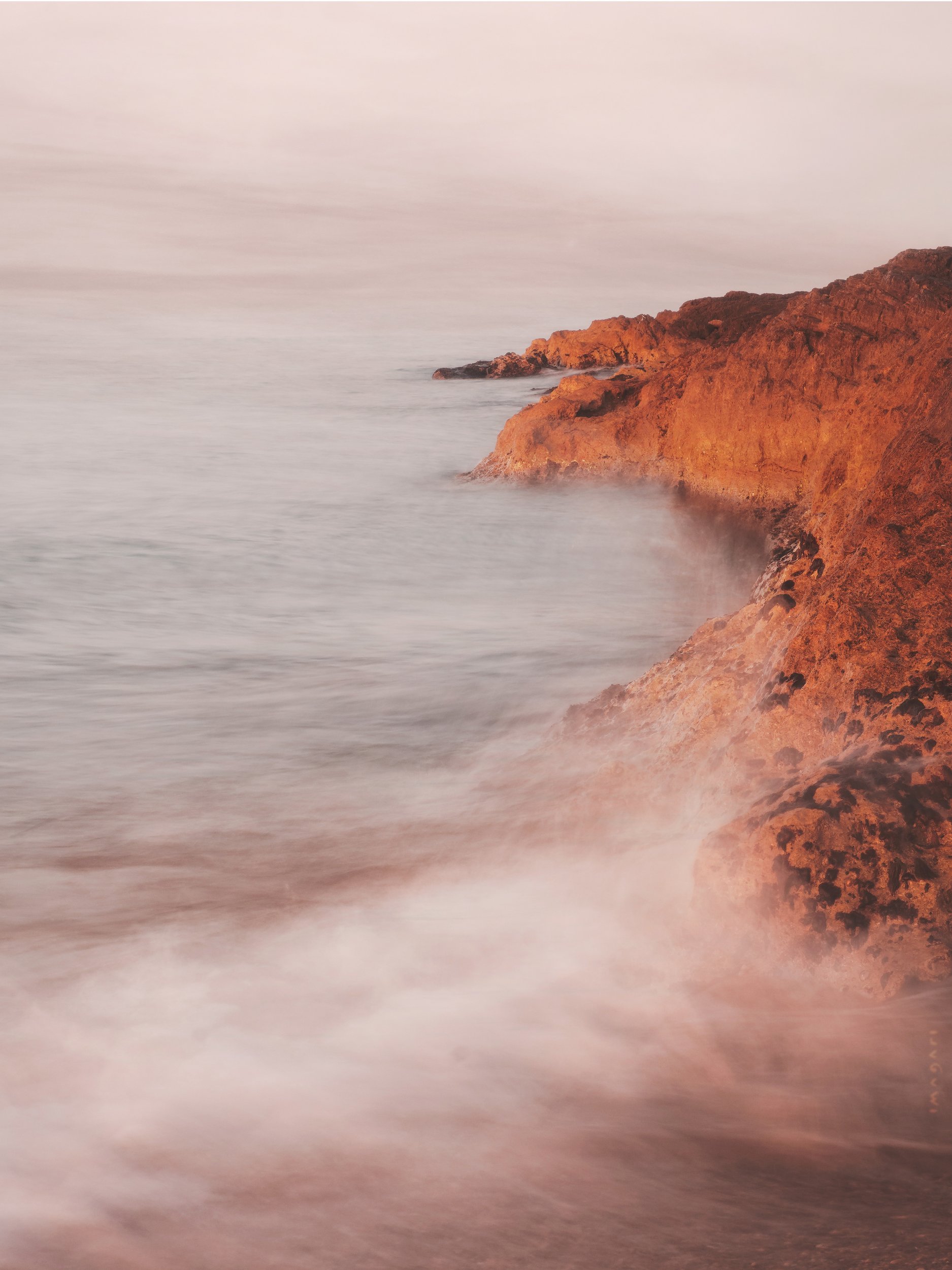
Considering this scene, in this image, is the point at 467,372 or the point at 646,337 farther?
the point at 467,372

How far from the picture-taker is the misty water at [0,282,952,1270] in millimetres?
1894

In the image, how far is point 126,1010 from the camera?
2645mm

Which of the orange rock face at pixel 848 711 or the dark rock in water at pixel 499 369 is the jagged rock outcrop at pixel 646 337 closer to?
the dark rock in water at pixel 499 369

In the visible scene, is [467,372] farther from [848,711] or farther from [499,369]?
[848,711]

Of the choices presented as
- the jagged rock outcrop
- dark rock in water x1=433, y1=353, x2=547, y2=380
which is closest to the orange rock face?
the jagged rock outcrop

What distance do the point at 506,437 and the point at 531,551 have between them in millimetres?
2752

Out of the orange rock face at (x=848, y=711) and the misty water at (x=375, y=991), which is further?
the orange rock face at (x=848, y=711)

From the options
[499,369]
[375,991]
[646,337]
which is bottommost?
[375,991]

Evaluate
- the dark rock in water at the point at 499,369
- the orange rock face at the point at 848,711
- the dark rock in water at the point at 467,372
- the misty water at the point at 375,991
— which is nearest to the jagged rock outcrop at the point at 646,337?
the dark rock in water at the point at 499,369

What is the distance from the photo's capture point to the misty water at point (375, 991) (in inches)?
74.5

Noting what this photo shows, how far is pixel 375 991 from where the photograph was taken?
2.66m

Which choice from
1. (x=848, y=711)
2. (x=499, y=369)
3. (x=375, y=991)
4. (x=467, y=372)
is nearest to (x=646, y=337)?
(x=499, y=369)

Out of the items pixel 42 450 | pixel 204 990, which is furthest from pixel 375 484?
pixel 204 990

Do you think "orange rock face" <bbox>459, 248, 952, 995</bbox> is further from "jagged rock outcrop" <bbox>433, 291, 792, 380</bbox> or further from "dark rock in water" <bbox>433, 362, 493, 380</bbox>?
"dark rock in water" <bbox>433, 362, 493, 380</bbox>
